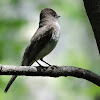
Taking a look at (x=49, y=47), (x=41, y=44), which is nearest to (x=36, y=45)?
(x=41, y=44)

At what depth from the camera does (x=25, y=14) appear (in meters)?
7.16

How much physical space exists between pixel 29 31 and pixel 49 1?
1.09 metres

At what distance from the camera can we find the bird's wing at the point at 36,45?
5305mm

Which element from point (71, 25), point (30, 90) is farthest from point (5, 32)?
point (71, 25)

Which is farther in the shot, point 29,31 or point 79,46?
point 79,46

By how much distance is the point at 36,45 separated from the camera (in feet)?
17.6

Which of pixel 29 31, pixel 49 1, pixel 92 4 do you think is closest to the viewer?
pixel 92 4

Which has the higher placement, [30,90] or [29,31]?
[29,31]

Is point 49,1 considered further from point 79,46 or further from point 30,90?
point 30,90

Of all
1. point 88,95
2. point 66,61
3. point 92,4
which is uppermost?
point 92,4

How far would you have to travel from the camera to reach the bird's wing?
17.4ft

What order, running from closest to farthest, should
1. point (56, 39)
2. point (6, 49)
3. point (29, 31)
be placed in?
point (56, 39) < point (6, 49) < point (29, 31)

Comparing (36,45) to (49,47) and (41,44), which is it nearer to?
(41,44)

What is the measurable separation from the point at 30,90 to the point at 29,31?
1.31 metres
